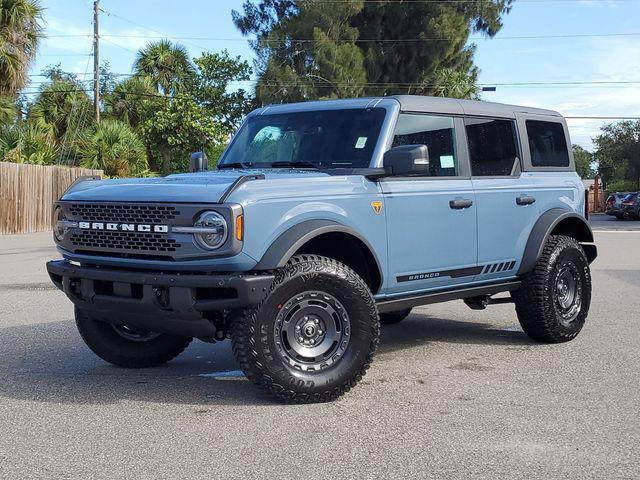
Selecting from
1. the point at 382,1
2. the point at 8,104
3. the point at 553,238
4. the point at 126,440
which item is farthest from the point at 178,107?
the point at 126,440

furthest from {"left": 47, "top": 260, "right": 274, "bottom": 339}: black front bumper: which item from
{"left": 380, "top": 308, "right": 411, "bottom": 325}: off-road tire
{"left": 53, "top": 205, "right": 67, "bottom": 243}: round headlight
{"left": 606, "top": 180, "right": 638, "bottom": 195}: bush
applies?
{"left": 606, "top": 180, "right": 638, "bottom": 195}: bush

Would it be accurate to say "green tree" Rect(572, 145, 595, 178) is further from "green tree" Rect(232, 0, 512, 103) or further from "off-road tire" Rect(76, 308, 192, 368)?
"off-road tire" Rect(76, 308, 192, 368)

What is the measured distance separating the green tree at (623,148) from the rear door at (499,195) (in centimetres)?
5433

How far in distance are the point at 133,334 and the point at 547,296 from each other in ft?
11.5

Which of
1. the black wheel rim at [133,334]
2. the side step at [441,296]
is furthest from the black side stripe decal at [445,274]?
the black wheel rim at [133,334]

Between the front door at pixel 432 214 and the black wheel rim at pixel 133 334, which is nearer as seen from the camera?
the front door at pixel 432 214

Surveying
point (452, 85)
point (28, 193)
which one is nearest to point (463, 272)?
point (28, 193)

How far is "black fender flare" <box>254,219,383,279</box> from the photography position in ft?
16.8

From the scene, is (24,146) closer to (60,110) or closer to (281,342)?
(60,110)

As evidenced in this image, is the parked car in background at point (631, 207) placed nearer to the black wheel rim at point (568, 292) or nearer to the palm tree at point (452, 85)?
the palm tree at point (452, 85)

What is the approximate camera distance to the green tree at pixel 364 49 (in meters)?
40.6

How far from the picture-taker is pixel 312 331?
17.9 feet

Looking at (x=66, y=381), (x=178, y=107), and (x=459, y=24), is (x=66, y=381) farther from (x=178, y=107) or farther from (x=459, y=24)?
(x=459, y=24)

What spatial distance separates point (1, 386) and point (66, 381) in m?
0.44
